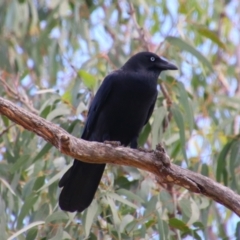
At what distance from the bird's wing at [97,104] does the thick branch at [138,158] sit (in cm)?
96

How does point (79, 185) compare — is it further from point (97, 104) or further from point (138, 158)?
point (138, 158)

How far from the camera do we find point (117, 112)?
193 inches

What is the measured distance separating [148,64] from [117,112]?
0.54 m

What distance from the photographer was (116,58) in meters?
6.43

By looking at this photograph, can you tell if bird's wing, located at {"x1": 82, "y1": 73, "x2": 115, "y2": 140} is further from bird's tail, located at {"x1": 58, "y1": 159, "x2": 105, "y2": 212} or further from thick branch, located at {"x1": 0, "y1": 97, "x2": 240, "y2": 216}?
thick branch, located at {"x1": 0, "y1": 97, "x2": 240, "y2": 216}

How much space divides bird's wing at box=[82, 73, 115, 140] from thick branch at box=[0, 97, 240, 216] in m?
0.96

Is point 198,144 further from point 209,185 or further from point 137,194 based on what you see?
point 209,185

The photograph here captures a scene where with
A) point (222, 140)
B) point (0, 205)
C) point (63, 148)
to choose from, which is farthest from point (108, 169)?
point (222, 140)

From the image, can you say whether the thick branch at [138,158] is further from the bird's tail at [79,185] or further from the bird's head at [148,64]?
the bird's head at [148,64]

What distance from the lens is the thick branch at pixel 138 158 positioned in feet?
12.3

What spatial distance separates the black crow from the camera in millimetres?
4734

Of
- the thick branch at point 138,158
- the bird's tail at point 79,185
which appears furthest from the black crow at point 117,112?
the thick branch at point 138,158

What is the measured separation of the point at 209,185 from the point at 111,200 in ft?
3.01

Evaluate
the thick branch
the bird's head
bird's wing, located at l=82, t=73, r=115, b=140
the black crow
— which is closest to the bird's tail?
the black crow
